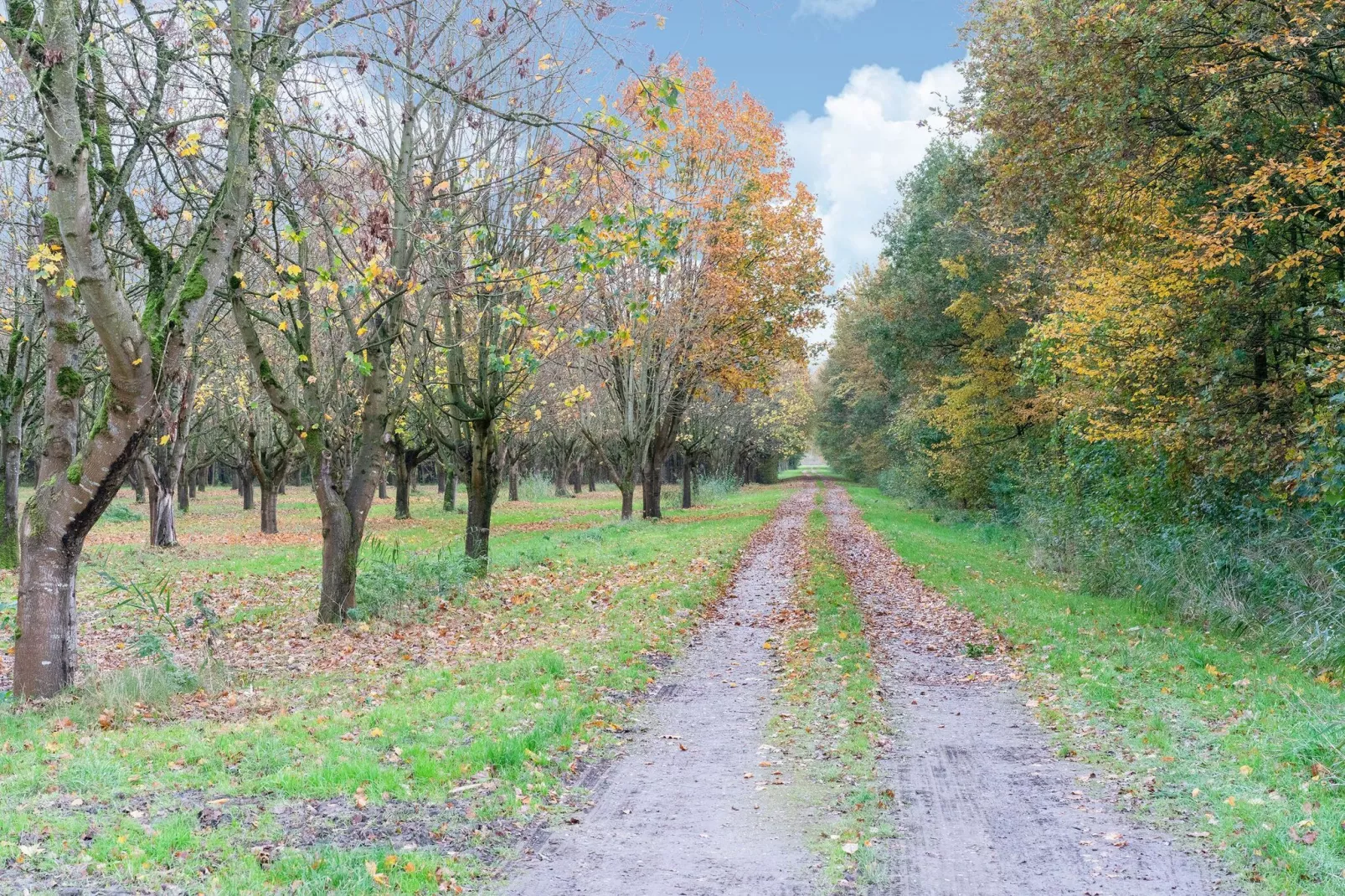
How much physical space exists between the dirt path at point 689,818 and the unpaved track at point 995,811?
2.47ft

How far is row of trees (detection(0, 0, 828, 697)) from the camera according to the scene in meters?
7.57

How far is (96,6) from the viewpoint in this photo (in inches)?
302

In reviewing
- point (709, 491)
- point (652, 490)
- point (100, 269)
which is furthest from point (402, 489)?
point (100, 269)

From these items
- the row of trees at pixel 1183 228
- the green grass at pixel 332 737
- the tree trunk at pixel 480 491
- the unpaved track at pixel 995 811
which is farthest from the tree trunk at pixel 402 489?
the unpaved track at pixel 995 811

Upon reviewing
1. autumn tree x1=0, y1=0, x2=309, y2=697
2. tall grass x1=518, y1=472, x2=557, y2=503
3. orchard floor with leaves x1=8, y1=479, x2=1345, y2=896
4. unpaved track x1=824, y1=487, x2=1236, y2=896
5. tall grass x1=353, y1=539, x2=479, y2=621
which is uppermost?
autumn tree x1=0, y1=0, x2=309, y2=697

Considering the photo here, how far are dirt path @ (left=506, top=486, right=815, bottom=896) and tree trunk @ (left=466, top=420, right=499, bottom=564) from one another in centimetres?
762

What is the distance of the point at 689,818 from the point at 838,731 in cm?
211

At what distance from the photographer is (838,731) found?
7195 mm

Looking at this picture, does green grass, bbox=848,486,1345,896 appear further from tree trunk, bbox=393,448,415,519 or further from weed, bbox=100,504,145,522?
weed, bbox=100,504,145,522

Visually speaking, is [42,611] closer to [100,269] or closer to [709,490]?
[100,269]

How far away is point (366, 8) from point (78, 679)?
6718mm

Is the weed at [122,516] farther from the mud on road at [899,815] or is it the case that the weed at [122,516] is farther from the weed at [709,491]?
the mud on road at [899,815]

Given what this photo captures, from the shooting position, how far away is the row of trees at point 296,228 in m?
7.57

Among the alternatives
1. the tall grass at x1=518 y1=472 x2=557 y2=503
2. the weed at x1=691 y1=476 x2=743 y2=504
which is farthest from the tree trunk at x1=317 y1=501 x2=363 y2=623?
the tall grass at x1=518 y1=472 x2=557 y2=503
